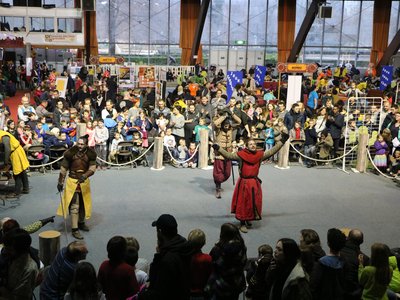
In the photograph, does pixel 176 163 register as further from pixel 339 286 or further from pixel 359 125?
pixel 339 286

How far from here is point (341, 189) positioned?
10156 millimetres

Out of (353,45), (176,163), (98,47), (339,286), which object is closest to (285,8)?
(353,45)

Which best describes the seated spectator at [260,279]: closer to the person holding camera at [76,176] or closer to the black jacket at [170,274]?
the black jacket at [170,274]

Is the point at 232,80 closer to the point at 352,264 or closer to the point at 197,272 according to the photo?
the point at 352,264

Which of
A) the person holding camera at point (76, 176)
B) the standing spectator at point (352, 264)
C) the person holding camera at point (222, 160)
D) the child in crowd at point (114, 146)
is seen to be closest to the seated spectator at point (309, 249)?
the standing spectator at point (352, 264)

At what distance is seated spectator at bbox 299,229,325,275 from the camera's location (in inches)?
173

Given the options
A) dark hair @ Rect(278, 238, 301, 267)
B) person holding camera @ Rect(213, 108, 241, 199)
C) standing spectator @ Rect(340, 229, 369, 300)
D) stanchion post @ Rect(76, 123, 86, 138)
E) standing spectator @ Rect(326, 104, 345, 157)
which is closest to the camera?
dark hair @ Rect(278, 238, 301, 267)

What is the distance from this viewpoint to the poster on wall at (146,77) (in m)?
16.2

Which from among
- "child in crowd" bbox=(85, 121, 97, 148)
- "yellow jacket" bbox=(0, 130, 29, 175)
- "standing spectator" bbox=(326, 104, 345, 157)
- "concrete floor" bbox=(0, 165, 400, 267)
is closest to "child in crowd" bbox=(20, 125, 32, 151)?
"concrete floor" bbox=(0, 165, 400, 267)

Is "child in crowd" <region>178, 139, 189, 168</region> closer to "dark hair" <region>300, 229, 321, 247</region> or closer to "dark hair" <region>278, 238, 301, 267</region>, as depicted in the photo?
"dark hair" <region>300, 229, 321, 247</region>

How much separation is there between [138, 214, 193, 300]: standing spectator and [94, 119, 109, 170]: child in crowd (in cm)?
710

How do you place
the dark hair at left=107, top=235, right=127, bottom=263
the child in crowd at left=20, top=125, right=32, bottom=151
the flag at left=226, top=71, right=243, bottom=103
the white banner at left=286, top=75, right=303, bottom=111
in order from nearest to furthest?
the dark hair at left=107, top=235, right=127, bottom=263
the child in crowd at left=20, top=125, right=32, bottom=151
the flag at left=226, top=71, right=243, bottom=103
the white banner at left=286, top=75, right=303, bottom=111

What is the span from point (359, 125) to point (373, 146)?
0.87m

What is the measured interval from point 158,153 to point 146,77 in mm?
5482
